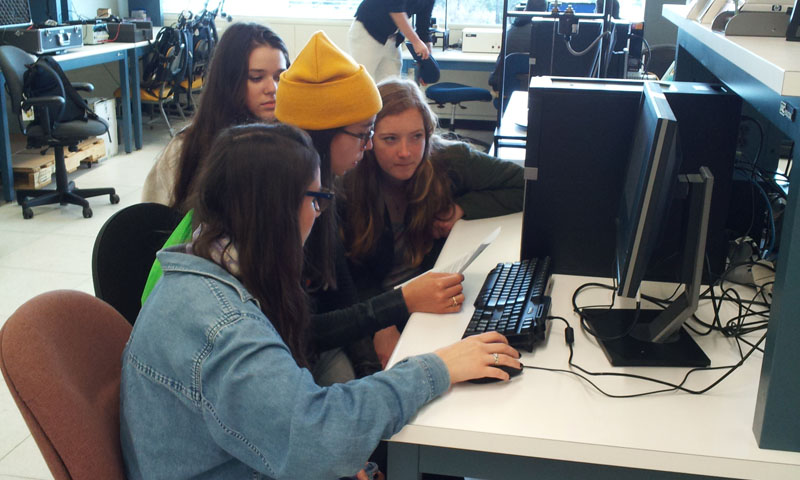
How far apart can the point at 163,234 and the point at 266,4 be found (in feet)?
19.5

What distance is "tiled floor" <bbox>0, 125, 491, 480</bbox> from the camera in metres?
2.09

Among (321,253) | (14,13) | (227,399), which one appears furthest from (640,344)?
(14,13)

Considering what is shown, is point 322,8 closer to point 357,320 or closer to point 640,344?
point 357,320

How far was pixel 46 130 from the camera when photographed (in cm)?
393

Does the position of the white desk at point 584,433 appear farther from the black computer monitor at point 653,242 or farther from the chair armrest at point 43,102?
the chair armrest at point 43,102

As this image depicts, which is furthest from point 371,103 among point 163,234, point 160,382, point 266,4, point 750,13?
point 266,4

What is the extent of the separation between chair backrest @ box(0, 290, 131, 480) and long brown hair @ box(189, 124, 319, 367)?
8.4 inches

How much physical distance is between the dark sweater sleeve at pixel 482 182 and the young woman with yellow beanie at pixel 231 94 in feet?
1.61

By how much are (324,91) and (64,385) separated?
2.73 feet

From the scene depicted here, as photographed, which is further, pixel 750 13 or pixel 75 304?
pixel 750 13

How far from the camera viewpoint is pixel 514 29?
5.17 m

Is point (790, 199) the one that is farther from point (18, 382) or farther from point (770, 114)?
point (18, 382)

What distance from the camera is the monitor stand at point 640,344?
122cm

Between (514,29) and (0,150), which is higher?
(514,29)
